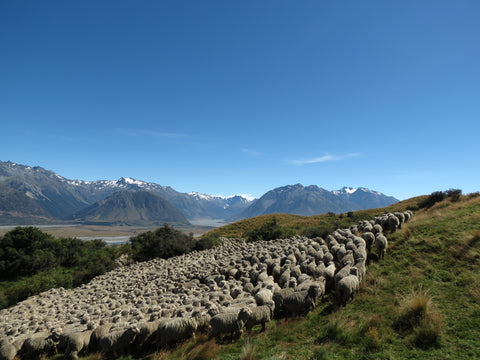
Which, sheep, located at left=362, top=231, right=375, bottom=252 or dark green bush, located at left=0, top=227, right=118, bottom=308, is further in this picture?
dark green bush, located at left=0, top=227, right=118, bottom=308

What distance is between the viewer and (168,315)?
1002 cm

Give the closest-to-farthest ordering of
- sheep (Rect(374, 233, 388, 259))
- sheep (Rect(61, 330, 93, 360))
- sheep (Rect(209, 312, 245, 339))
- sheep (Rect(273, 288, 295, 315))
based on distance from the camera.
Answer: sheep (Rect(209, 312, 245, 339))
sheep (Rect(61, 330, 93, 360))
sheep (Rect(273, 288, 295, 315))
sheep (Rect(374, 233, 388, 259))

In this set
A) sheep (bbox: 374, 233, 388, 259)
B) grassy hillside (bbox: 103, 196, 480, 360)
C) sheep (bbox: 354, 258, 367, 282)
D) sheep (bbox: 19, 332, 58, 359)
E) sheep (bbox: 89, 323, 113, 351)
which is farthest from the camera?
sheep (bbox: 374, 233, 388, 259)

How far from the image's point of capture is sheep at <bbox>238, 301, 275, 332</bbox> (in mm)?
8398

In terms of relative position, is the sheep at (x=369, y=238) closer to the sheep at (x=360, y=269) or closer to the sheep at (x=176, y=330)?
the sheep at (x=360, y=269)

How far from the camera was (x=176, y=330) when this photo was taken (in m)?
8.41

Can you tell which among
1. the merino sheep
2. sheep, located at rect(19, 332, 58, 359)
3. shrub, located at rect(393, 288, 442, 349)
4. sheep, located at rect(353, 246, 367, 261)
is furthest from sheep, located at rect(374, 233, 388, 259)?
sheep, located at rect(19, 332, 58, 359)

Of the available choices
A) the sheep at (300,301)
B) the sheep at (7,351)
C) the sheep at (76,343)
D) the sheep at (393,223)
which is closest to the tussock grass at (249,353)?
the sheep at (300,301)

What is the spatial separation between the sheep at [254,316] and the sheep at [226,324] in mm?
185

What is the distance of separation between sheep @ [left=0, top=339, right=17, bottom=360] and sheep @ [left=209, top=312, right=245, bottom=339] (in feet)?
25.1

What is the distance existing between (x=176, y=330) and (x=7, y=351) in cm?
664

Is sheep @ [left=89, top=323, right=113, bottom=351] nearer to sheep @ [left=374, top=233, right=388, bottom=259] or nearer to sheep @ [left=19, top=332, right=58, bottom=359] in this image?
sheep @ [left=19, top=332, right=58, bottom=359]

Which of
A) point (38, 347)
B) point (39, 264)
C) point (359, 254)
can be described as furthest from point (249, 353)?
point (39, 264)

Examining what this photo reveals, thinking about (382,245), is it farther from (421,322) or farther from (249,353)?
(249,353)
